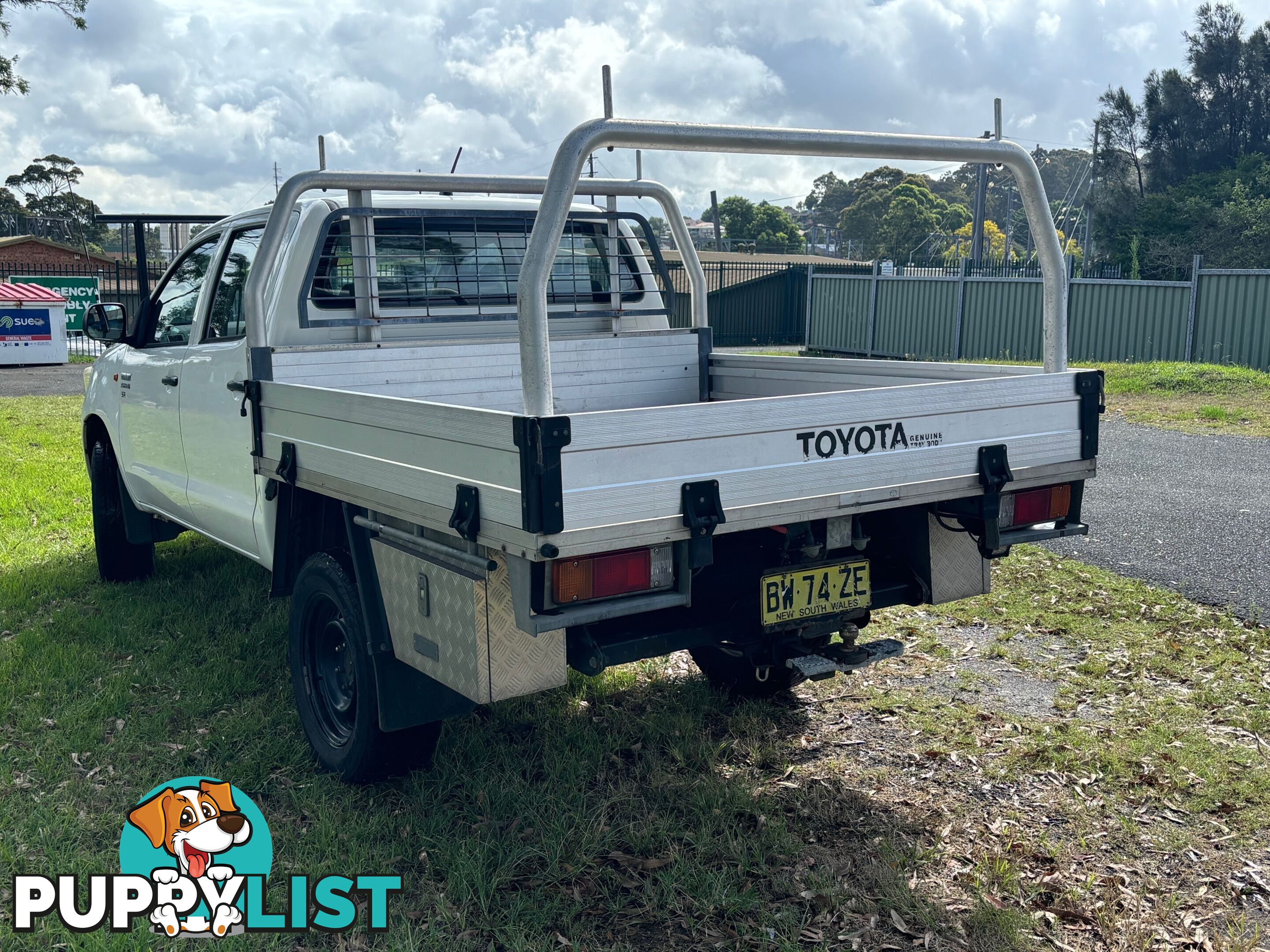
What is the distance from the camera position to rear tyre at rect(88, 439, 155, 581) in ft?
21.2

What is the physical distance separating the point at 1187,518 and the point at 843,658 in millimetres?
5087

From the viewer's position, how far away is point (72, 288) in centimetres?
2681

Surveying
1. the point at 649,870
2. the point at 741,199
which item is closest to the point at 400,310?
the point at 649,870

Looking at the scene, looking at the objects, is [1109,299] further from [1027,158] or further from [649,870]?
[649,870]

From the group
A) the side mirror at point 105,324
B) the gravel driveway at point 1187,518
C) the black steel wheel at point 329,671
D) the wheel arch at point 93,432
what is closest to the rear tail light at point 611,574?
the black steel wheel at point 329,671

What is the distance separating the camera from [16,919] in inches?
129

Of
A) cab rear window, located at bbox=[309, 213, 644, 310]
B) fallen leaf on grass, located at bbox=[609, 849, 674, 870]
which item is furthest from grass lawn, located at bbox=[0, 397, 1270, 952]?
cab rear window, located at bbox=[309, 213, 644, 310]

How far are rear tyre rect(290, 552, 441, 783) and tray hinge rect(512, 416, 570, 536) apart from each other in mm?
1165

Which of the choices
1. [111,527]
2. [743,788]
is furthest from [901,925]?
[111,527]

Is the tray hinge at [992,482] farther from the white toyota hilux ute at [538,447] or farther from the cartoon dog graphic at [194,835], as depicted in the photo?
the cartoon dog graphic at [194,835]

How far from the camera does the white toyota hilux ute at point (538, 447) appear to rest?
10.2 ft

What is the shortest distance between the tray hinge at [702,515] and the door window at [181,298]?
3.20 m

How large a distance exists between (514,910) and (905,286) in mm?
22295

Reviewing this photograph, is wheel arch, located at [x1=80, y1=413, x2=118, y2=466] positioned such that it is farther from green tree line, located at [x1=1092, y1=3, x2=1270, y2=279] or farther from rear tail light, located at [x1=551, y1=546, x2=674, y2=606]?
green tree line, located at [x1=1092, y1=3, x2=1270, y2=279]
